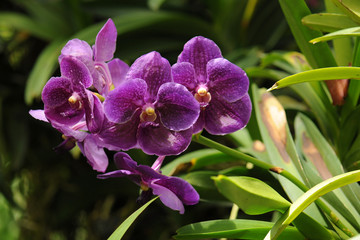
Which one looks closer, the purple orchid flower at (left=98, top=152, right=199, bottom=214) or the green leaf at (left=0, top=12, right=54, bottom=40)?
the purple orchid flower at (left=98, top=152, right=199, bottom=214)

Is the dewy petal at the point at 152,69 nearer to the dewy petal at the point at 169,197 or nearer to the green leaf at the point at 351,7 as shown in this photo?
the dewy petal at the point at 169,197

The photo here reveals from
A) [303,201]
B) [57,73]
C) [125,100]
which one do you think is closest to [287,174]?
[303,201]

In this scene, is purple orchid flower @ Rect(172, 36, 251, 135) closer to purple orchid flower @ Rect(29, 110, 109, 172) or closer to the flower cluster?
the flower cluster

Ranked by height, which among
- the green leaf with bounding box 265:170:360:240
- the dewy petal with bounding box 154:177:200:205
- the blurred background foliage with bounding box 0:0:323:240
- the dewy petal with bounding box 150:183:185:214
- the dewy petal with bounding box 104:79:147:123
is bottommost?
the blurred background foliage with bounding box 0:0:323:240

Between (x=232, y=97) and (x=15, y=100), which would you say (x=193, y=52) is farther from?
(x=15, y=100)

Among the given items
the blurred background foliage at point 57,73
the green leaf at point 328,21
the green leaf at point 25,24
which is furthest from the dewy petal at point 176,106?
the green leaf at point 25,24

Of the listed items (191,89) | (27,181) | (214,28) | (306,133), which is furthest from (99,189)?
(191,89)

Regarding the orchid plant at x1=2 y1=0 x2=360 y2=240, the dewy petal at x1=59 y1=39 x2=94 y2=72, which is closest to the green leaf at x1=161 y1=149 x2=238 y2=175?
the orchid plant at x1=2 y1=0 x2=360 y2=240
